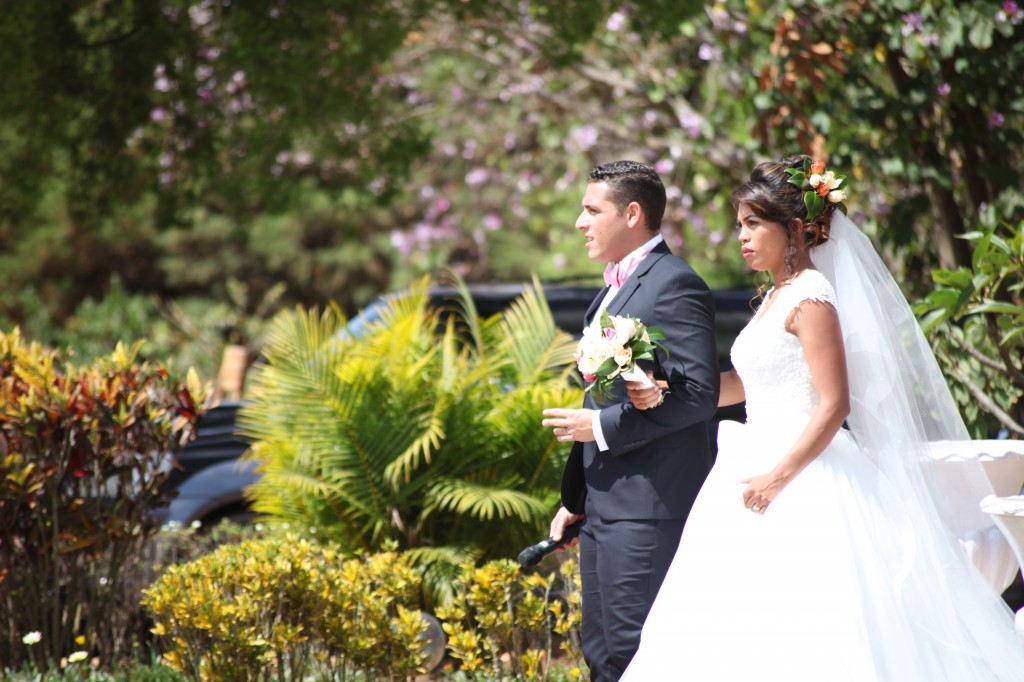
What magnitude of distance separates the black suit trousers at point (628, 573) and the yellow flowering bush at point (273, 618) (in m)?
1.19

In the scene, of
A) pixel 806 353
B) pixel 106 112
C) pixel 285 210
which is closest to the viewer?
pixel 806 353

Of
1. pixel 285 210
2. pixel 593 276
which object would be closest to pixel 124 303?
pixel 285 210

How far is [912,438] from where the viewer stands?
337cm

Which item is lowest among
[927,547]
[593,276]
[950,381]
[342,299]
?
[342,299]

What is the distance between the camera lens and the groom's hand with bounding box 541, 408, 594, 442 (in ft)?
11.0

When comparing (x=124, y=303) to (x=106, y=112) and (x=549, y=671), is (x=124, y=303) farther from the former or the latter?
(x=549, y=671)

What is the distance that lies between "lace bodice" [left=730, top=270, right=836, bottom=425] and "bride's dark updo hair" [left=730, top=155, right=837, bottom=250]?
14 cm

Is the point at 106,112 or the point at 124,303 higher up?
the point at 106,112

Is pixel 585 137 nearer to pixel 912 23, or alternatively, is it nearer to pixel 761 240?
pixel 912 23

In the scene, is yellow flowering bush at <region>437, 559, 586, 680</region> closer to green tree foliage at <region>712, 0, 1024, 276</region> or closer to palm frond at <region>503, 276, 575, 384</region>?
palm frond at <region>503, 276, 575, 384</region>

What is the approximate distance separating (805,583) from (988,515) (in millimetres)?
798

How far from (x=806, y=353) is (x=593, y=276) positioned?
437 centimetres

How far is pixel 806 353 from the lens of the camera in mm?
3156

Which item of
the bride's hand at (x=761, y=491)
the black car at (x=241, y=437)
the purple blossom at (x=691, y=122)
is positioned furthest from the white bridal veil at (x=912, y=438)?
the purple blossom at (x=691, y=122)
